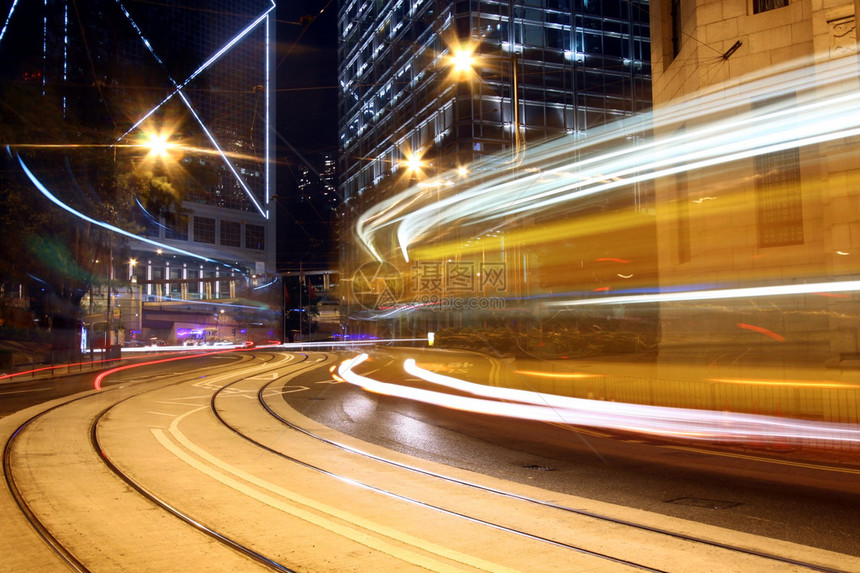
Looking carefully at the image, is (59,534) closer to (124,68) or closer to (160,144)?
(160,144)

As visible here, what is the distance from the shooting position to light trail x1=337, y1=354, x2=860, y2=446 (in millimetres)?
11242

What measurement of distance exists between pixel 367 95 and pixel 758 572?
7836 cm

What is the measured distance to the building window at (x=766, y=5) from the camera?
18.3 m

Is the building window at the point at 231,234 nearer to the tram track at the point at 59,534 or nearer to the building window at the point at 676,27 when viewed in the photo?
the building window at the point at 676,27

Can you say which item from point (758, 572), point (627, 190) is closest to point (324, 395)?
point (758, 572)

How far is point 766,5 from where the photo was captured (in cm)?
1869

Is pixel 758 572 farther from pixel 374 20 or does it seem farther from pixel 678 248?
pixel 374 20

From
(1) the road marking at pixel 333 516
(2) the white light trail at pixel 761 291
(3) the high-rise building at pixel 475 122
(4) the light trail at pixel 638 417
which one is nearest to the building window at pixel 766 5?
(2) the white light trail at pixel 761 291

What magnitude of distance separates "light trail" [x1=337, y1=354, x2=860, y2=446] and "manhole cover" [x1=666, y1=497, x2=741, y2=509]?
4.30 m

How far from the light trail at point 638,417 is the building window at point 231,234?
80.7 meters

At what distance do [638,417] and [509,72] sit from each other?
46738mm

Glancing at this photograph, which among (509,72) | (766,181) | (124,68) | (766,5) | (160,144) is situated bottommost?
(766,181)

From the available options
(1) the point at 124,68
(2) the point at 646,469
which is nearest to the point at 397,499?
(2) the point at 646,469

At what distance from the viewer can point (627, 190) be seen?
53.4m
